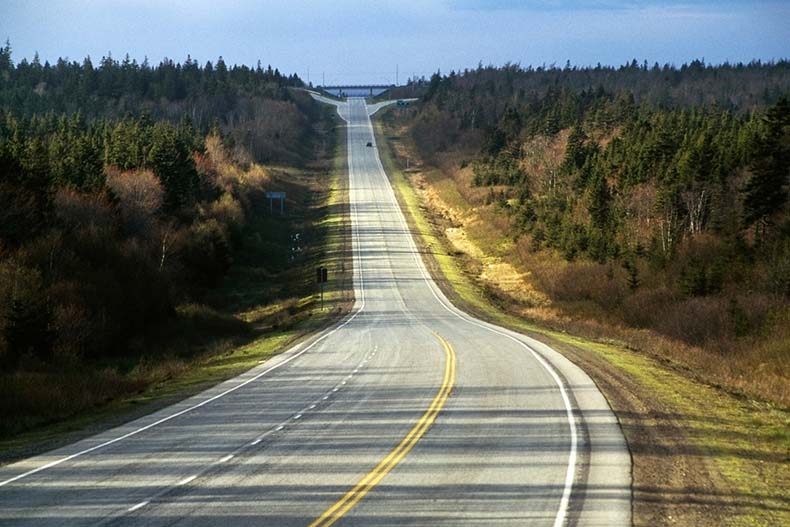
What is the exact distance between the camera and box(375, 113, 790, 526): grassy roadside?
43.3 feet

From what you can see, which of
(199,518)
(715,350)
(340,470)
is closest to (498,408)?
(340,470)

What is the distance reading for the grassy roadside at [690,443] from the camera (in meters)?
13.2

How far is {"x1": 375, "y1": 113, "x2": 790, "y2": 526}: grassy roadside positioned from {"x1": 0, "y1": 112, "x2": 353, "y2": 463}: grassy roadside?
491 inches

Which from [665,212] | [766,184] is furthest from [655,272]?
[766,184]

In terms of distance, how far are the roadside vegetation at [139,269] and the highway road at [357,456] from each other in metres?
2.81

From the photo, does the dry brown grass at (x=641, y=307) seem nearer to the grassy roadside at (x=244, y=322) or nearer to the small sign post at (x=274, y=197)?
the grassy roadside at (x=244, y=322)

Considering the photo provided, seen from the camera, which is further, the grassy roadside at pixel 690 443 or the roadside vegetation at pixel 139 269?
the roadside vegetation at pixel 139 269

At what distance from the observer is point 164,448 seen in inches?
675

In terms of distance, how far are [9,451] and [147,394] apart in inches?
338

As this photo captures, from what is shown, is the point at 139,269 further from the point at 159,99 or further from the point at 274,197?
the point at 159,99

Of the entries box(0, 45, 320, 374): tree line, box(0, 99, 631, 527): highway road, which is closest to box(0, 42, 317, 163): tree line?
box(0, 45, 320, 374): tree line

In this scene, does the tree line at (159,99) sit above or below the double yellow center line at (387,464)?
above

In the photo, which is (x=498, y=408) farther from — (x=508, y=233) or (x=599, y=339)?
(x=508, y=233)

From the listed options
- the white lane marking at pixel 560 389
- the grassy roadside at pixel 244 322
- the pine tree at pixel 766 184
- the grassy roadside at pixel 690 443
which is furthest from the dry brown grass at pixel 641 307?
the grassy roadside at pixel 244 322
